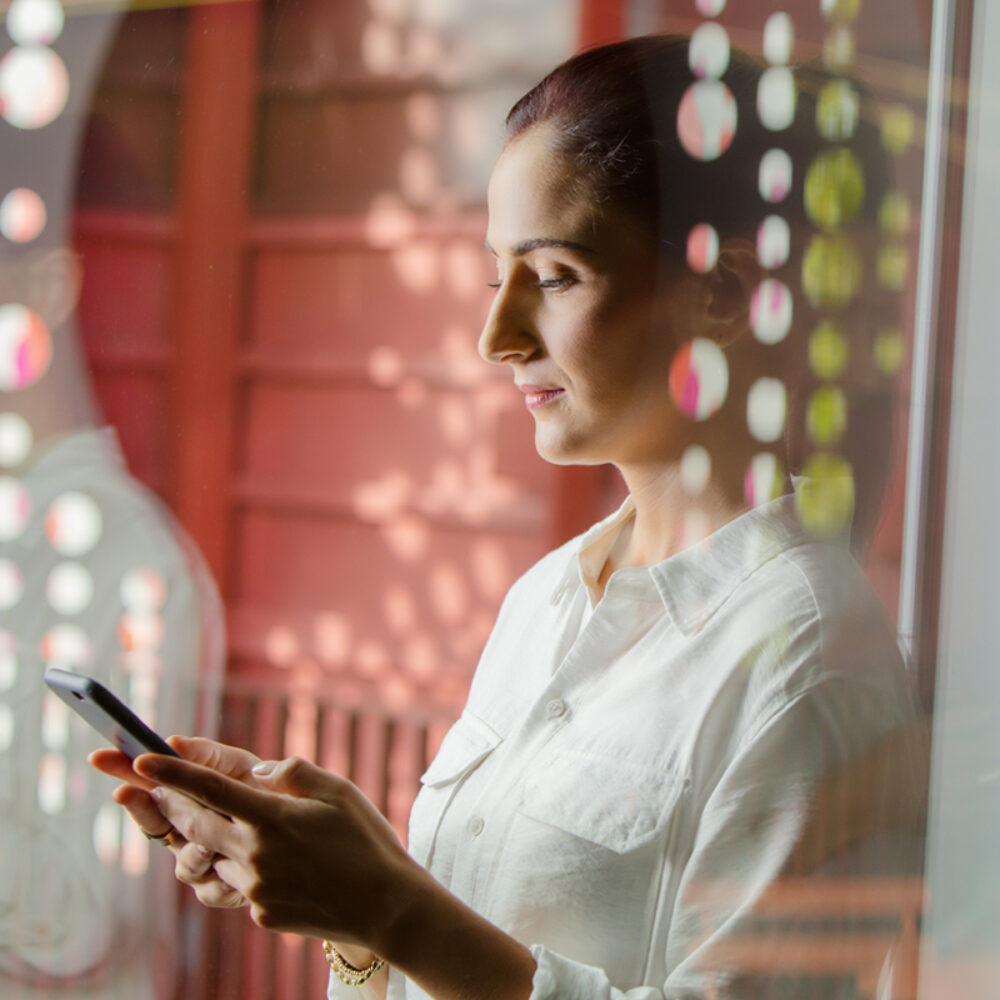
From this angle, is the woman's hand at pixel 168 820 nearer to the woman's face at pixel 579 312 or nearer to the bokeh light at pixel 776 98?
the woman's face at pixel 579 312

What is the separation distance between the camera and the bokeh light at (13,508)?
560 mm

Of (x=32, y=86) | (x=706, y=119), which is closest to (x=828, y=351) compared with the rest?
(x=706, y=119)

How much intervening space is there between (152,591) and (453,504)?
17 centimetres

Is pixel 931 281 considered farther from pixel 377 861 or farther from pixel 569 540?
pixel 377 861

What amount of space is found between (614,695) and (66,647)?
0.30m

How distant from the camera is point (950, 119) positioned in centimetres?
50

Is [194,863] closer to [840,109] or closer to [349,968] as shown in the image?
[349,968]

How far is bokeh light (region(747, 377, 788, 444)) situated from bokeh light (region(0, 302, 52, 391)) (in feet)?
Answer: 1.25

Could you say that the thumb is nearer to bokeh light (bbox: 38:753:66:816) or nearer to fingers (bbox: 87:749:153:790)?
fingers (bbox: 87:749:153:790)

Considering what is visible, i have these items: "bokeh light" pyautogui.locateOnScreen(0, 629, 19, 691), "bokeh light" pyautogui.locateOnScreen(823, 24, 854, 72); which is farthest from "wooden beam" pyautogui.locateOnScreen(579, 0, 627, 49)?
"bokeh light" pyautogui.locateOnScreen(0, 629, 19, 691)

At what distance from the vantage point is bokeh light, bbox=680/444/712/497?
0.51 metres

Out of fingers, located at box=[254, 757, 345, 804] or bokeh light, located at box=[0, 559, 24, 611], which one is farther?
bokeh light, located at box=[0, 559, 24, 611]

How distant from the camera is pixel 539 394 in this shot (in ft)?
1.68

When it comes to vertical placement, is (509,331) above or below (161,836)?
above
